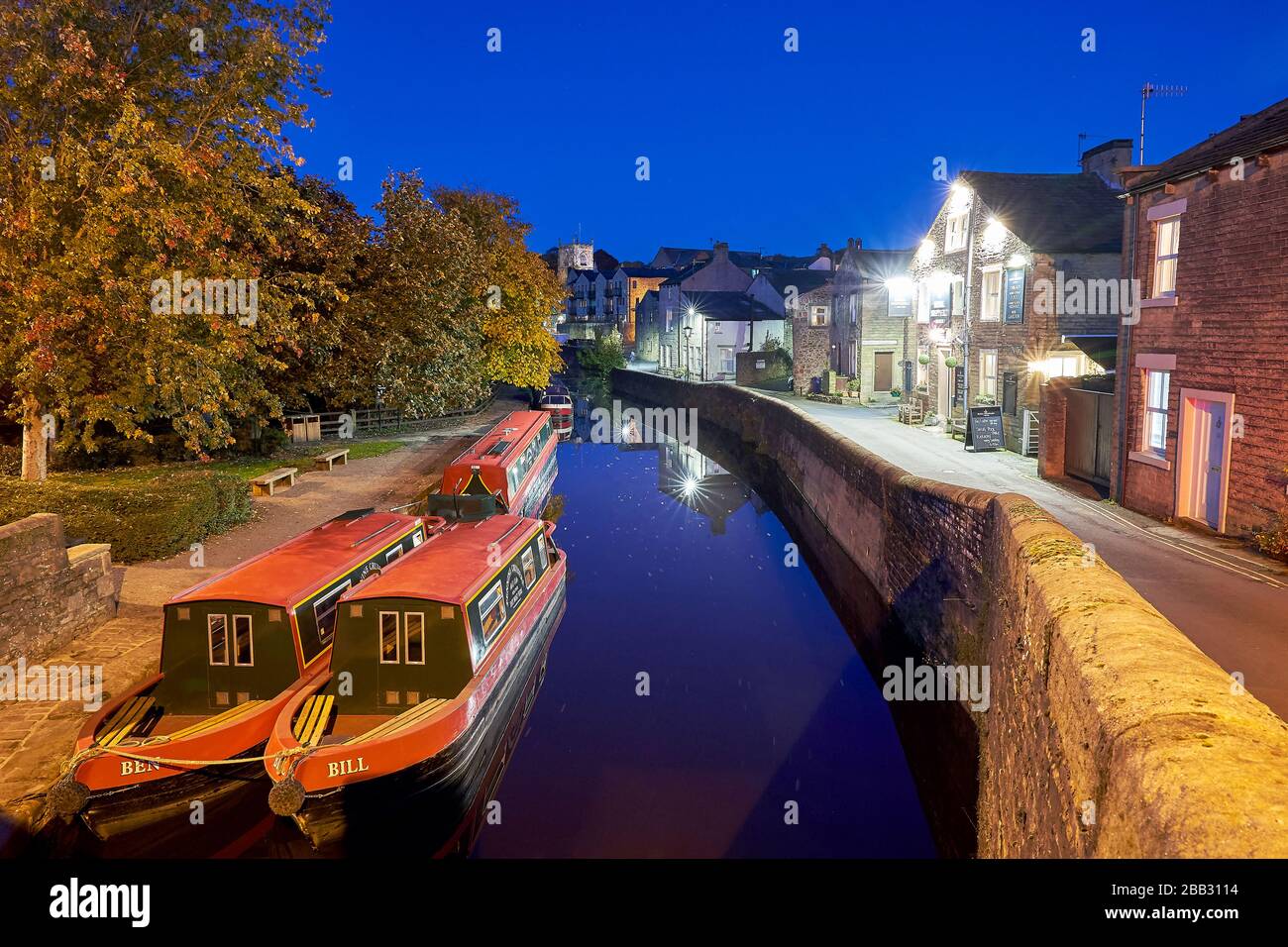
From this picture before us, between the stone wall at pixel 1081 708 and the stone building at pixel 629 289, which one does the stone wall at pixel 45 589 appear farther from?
the stone building at pixel 629 289

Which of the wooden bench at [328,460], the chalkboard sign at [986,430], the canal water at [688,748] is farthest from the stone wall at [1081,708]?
the wooden bench at [328,460]

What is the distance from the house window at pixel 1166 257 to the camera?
50.0 ft

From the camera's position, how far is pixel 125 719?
9.73m

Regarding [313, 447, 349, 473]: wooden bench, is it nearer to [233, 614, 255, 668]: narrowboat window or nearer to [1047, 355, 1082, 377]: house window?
[233, 614, 255, 668]: narrowboat window

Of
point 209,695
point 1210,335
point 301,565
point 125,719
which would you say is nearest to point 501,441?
point 301,565

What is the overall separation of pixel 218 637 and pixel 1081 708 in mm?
9253

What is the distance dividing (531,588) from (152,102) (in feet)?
43.1

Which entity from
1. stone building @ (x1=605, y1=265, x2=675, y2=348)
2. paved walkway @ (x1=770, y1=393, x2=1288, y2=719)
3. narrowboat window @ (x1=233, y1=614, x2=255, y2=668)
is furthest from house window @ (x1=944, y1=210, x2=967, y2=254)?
stone building @ (x1=605, y1=265, x2=675, y2=348)

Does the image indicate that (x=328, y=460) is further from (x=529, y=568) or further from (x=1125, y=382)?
(x=1125, y=382)

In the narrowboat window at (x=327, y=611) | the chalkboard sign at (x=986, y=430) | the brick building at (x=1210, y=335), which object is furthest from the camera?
the chalkboard sign at (x=986, y=430)

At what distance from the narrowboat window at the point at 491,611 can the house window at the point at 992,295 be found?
22079 millimetres

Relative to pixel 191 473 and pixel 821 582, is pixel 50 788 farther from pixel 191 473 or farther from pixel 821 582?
pixel 821 582
